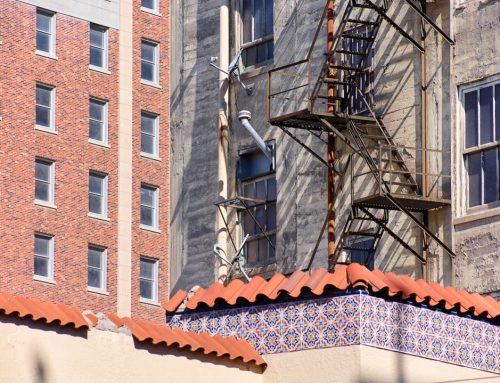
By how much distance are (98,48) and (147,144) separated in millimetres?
5339

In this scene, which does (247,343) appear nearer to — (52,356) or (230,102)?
(52,356)

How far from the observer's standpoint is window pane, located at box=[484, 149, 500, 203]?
34094mm

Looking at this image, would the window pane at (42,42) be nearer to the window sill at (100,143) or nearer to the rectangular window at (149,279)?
the window sill at (100,143)

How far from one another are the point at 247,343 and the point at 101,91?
6615cm

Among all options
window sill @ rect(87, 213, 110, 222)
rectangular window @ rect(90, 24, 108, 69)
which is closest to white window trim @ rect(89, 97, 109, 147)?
rectangular window @ rect(90, 24, 108, 69)

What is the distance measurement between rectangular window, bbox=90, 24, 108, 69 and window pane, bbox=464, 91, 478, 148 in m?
57.9

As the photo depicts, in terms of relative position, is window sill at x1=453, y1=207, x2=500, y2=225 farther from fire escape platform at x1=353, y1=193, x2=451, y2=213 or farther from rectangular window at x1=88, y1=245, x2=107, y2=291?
rectangular window at x1=88, y1=245, x2=107, y2=291

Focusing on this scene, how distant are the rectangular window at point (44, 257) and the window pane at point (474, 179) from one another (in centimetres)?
5219

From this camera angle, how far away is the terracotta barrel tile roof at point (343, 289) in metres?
25.3

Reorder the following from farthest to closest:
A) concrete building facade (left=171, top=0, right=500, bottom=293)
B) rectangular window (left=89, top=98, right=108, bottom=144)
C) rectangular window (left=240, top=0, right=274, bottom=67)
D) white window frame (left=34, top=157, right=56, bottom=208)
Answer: rectangular window (left=89, top=98, right=108, bottom=144) → white window frame (left=34, top=157, right=56, bottom=208) → rectangular window (left=240, top=0, right=274, bottom=67) → concrete building facade (left=171, top=0, right=500, bottom=293)

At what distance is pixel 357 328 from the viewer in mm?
24938

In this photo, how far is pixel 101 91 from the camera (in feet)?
300

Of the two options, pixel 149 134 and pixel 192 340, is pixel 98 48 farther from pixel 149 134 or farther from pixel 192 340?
pixel 192 340

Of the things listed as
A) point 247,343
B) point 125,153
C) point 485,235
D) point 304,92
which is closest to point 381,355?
point 247,343
